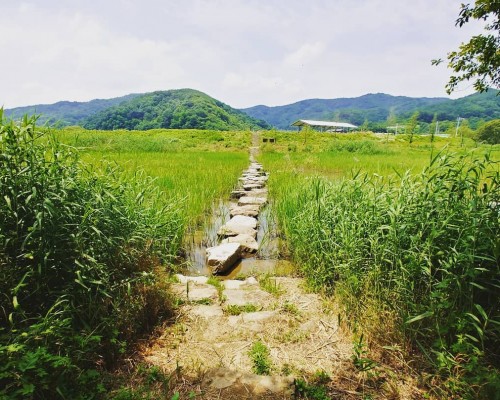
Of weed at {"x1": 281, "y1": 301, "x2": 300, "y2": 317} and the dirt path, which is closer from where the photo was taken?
the dirt path

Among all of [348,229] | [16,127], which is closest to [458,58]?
[348,229]

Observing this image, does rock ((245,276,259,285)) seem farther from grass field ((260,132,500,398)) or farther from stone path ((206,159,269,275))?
grass field ((260,132,500,398))

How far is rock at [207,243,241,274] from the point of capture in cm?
401

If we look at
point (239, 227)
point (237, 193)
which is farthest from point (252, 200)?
point (239, 227)

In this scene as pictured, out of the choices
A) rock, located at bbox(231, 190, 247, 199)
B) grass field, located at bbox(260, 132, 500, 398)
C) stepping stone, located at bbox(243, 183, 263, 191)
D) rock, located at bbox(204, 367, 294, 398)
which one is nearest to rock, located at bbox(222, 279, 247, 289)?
grass field, located at bbox(260, 132, 500, 398)

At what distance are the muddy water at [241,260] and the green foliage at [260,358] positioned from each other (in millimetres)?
1558

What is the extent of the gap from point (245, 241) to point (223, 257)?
73cm

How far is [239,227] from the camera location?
532cm

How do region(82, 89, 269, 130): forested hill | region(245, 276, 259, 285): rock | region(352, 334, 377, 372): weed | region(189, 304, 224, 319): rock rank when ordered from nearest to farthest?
region(352, 334, 377, 372): weed < region(189, 304, 224, 319): rock < region(245, 276, 259, 285): rock < region(82, 89, 269, 130): forested hill

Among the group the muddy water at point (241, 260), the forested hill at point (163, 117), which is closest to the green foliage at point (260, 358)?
the muddy water at point (241, 260)

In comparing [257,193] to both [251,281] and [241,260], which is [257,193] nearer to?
[241,260]

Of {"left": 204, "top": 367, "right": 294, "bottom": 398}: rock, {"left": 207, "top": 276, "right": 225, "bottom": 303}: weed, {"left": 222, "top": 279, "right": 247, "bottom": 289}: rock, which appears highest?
{"left": 204, "top": 367, "right": 294, "bottom": 398}: rock

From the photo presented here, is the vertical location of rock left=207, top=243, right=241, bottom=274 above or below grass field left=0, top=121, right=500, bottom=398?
below

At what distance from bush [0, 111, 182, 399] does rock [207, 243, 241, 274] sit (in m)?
1.42
